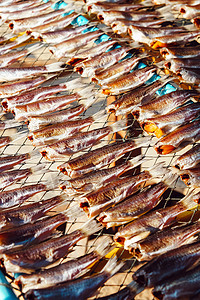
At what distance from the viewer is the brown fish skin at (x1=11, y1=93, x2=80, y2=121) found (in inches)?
135

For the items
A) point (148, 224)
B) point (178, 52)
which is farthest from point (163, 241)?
point (178, 52)

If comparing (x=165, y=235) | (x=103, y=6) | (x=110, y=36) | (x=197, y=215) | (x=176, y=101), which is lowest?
(x=197, y=215)

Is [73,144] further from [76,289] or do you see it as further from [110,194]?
[76,289]

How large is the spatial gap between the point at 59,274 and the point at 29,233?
15.0 inches

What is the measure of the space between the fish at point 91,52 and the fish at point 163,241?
2.17 m

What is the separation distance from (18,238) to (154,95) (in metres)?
1.69

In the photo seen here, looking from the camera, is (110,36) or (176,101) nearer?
(176,101)

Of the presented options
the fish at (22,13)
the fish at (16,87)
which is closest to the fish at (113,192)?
the fish at (16,87)

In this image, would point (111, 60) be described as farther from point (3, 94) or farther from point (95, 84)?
point (3, 94)

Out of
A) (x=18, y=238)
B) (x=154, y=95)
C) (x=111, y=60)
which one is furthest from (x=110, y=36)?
(x=18, y=238)

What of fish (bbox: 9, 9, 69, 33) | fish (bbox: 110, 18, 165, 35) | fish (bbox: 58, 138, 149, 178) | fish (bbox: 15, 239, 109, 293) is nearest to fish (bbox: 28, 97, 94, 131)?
fish (bbox: 58, 138, 149, 178)

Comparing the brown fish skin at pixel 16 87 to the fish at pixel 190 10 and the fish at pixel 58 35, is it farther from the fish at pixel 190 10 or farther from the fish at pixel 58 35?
the fish at pixel 190 10

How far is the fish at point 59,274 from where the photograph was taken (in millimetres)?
2205

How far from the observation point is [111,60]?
3.86m
